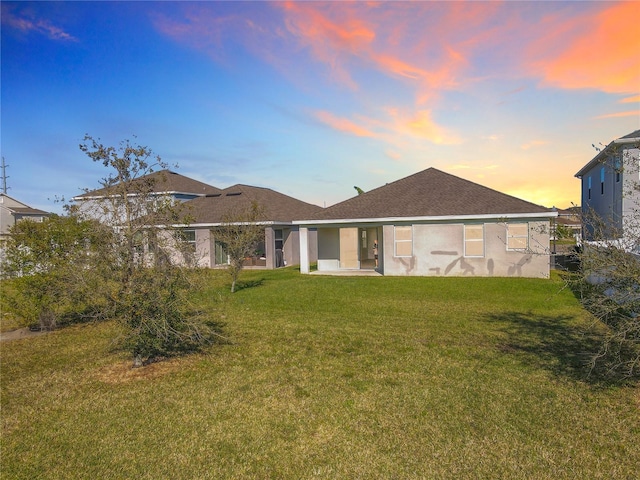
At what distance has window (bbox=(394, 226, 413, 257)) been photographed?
769 inches

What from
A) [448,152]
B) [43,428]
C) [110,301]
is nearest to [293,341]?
[110,301]

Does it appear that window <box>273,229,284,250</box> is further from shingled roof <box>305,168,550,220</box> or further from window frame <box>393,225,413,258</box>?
window frame <box>393,225,413,258</box>

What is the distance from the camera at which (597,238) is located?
18.8ft

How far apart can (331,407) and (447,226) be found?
49.6 feet

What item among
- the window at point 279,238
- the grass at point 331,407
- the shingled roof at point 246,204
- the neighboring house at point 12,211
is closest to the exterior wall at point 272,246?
the window at point 279,238

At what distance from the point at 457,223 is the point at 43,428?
17266 millimetres

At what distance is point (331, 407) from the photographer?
5.33 meters

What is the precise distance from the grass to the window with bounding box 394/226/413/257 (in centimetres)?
975

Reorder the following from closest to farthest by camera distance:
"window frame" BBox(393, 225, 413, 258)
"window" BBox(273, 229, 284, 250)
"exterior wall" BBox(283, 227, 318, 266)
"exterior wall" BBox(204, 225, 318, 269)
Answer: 1. "window frame" BBox(393, 225, 413, 258)
2. "exterior wall" BBox(204, 225, 318, 269)
3. "window" BBox(273, 229, 284, 250)
4. "exterior wall" BBox(283, 227, 318, 266)

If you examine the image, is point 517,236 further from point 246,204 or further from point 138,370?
point 138,370

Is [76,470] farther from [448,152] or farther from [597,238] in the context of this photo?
[448,152]

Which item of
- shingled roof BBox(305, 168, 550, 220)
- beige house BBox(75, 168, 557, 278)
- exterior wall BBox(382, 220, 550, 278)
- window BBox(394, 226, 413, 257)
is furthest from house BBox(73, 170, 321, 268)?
exterior wall BBox(382, 220, 550, 278)

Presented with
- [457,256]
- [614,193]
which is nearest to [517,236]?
[457,256]

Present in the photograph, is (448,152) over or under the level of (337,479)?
over
